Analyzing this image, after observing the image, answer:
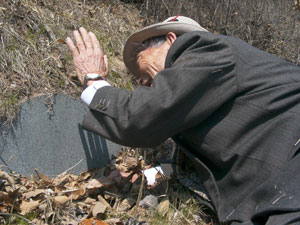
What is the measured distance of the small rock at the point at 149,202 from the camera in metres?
2.59

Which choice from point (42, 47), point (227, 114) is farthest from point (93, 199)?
point (42, 47)

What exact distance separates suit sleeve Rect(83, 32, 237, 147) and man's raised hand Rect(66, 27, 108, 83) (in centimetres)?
33

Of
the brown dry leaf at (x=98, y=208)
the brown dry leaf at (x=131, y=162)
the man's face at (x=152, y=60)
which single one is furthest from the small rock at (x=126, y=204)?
the man's face at (x=152, y=60)

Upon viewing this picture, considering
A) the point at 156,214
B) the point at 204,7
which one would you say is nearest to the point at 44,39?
the point at 156,214

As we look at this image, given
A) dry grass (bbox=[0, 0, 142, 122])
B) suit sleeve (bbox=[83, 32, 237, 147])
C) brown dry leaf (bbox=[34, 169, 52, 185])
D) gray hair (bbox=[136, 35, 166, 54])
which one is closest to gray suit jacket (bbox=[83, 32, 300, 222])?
suit sleeve (bbox=[83, 32, 237, 147])

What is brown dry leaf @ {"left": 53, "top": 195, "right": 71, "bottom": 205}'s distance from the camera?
7.77ft

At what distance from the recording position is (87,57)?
8.25 feet

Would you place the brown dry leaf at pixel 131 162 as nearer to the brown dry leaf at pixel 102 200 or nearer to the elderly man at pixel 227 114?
the brown dry leaf at pixel 102 200

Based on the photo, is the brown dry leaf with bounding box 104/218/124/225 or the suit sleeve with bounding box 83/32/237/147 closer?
the suit sleeve with bounding box 83/32/237/147

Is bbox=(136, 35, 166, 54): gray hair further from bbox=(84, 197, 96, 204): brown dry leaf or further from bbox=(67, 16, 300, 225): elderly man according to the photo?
bbox=(84, 197, 96, 204): brown dry leaf

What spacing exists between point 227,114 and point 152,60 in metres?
0.69

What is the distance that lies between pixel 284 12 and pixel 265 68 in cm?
389

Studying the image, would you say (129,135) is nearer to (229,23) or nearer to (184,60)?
(184,60)

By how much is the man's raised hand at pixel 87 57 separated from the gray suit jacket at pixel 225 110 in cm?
24
